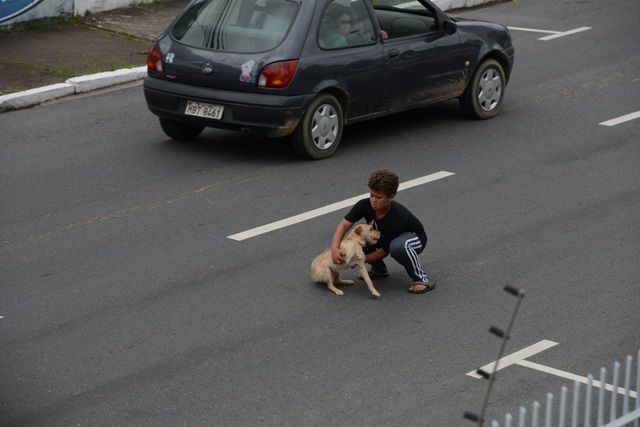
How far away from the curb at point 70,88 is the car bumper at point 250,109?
9.02ft

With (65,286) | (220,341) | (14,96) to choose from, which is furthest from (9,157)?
(220,341)

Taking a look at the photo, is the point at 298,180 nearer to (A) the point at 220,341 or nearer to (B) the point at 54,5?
(A) the point at 220,341

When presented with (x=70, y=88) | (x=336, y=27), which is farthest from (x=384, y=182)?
(x=70, y=88)

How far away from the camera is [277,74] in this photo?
36.7 ft

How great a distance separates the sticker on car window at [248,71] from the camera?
11.2 m

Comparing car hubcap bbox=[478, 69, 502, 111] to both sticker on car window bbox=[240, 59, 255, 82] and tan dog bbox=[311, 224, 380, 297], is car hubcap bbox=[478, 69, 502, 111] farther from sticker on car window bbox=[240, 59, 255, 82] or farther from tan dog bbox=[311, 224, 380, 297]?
tan dog bbox=[311, 224, 380, 297]

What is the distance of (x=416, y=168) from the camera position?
1159 centimetres

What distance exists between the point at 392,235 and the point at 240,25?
151 inches

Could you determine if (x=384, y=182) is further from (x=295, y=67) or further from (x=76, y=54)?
(x=76, y=54)

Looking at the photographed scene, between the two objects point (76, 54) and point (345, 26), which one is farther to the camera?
point (76, 54)

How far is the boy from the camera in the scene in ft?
Answer: 27.7

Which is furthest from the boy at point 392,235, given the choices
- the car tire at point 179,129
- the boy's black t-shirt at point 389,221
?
the car tire at point 179,129

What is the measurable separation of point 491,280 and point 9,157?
211 inches

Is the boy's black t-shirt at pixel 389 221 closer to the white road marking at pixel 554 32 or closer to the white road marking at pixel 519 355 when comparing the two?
the white road marking at pixel 519 355
